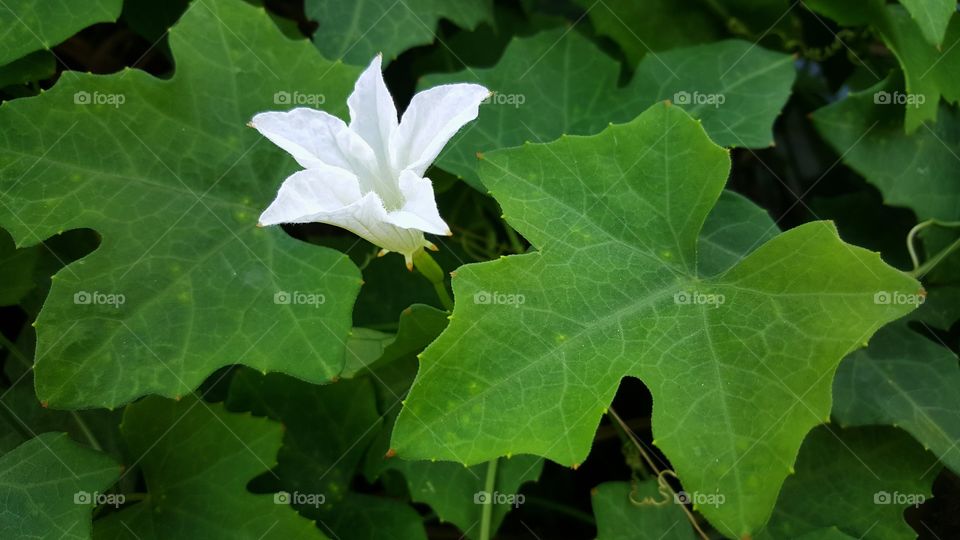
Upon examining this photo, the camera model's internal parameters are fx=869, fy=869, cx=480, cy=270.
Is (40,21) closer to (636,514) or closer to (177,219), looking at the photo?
(177,219)

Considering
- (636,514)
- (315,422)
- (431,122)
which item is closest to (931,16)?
(431,122)

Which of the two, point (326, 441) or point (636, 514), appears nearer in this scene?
point (636, 514)

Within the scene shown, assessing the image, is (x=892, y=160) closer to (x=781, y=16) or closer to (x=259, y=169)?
(x=781, y=16)

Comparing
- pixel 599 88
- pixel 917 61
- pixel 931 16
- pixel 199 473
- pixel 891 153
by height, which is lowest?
pixel 199 473

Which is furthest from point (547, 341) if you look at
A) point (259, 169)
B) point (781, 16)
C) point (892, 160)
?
point (781, 16)

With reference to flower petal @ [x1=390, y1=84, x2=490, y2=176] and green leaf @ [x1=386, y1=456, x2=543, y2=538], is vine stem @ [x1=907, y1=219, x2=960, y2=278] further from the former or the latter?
flower petal @ [x1=390, y1=84, x2=490, y2=176]

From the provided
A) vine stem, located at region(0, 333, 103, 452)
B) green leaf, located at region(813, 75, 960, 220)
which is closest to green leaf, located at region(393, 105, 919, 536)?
green leaf, located at region(813, 75, 960, 220)

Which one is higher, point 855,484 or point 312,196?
point 312,196
